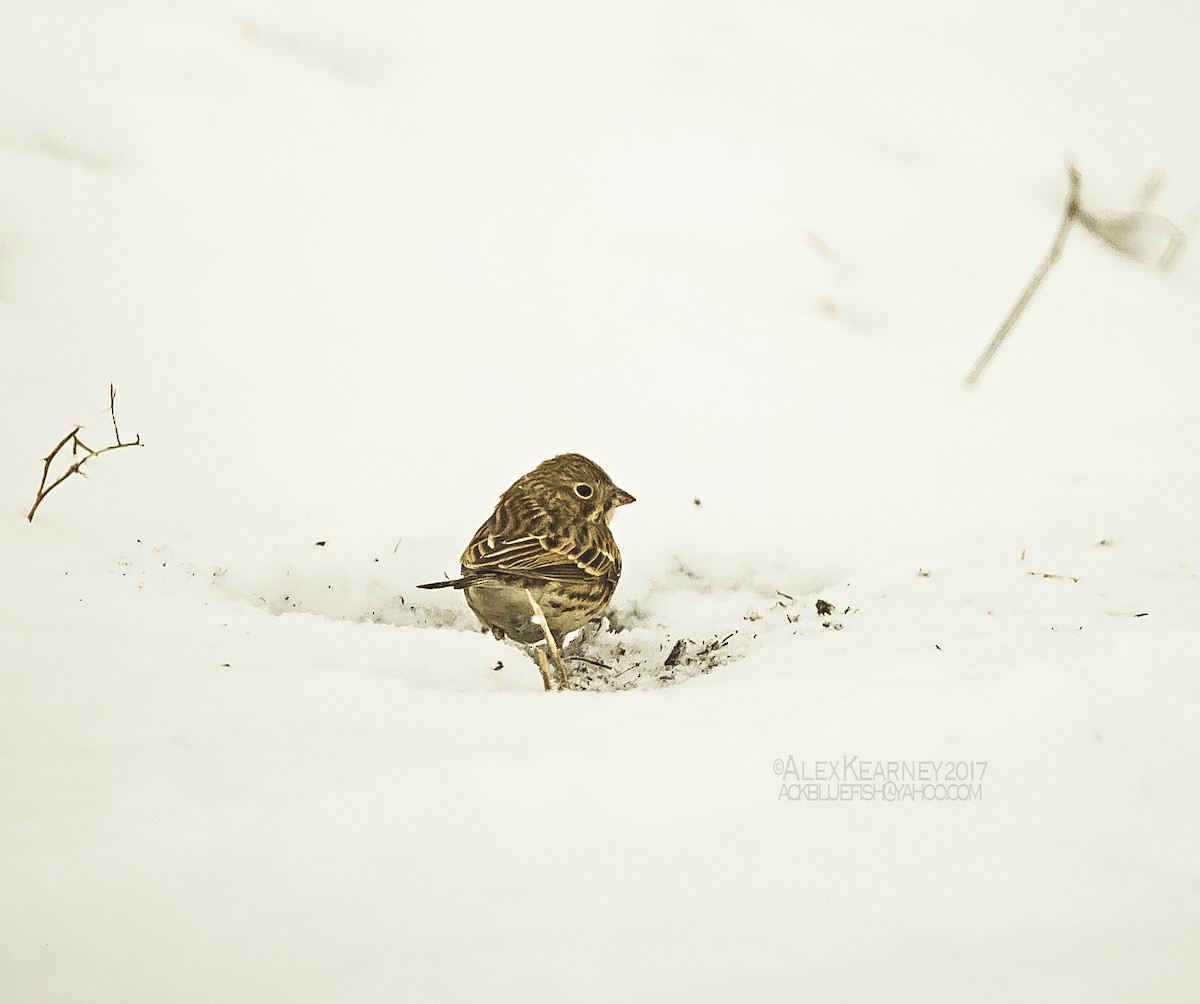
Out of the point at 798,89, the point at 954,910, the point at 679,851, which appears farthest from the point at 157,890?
the point at 798,89

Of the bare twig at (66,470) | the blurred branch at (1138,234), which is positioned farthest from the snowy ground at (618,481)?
the blurred branch at (1138,234)

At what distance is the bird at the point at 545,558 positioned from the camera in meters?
2.92

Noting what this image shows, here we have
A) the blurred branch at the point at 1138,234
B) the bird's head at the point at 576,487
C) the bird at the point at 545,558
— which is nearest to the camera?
the bird at the point at 545,558

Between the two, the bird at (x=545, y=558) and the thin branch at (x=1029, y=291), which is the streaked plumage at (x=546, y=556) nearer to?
the bird at (x=545, y=558)

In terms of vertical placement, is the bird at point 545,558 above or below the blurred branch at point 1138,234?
below

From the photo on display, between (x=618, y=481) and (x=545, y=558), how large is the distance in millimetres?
784

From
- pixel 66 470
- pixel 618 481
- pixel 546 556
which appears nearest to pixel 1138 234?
pixel 618 481

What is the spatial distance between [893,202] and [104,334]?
402 centimetres

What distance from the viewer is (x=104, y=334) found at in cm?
342

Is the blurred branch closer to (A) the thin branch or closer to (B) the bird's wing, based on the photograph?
(A) the thin branch

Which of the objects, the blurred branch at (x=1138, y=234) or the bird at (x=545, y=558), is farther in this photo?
the blurred branch at (x=1138, y=234)

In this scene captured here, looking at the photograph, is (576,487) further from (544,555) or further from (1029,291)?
(1029,291)

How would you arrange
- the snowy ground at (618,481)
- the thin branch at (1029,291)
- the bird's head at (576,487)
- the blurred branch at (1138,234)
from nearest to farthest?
the snowy ground at (618,481) → the bird's head at (576,487) → the thin branch at (1029,291) → the blurred branch at (1138,234)

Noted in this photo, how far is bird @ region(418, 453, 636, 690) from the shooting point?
2918mm
